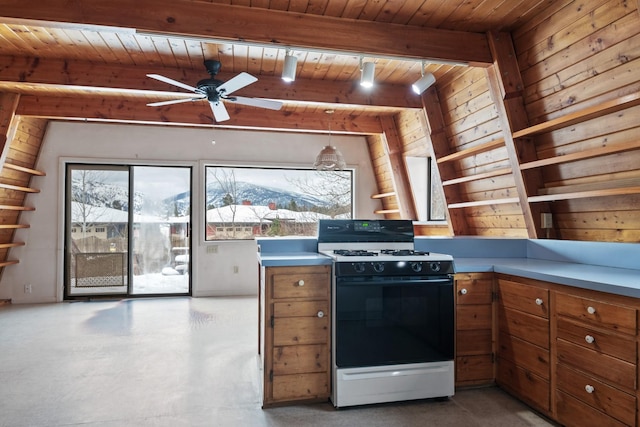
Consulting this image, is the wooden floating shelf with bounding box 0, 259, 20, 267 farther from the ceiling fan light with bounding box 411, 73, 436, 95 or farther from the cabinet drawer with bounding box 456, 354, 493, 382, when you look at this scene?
the cabinet drawer with bounding box 456, 354, 493, 382

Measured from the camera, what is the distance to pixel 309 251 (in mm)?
3008

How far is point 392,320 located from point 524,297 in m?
0.82

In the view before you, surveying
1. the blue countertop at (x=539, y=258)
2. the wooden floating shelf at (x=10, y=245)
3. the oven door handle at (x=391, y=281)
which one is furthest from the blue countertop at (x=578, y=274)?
the wooden floating shelf at (x=10, y=245)

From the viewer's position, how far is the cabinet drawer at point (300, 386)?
248 cm

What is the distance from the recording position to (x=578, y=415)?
205 cm

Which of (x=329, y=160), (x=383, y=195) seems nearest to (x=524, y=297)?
(x=329, y=160)

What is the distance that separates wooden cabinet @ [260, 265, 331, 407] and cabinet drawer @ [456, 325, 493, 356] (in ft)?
2.96

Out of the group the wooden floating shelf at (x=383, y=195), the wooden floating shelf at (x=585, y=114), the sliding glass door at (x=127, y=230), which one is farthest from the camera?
the wooden floating shelf at (x=383, y=195)

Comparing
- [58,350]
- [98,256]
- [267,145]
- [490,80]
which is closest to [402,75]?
[490,80]

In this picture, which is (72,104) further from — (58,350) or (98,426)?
(98,426)

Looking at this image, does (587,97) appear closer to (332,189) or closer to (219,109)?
(219,109)

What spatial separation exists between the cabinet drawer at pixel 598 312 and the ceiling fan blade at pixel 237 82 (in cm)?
267

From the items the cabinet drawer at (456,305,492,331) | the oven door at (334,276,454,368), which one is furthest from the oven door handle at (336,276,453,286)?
the cabinet drawer at (456,305,492,331)

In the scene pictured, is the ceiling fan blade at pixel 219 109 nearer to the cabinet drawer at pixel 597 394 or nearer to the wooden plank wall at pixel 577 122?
the wooden plank wall at pixel 577 122
